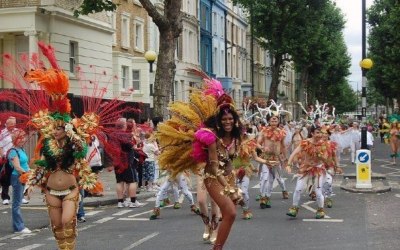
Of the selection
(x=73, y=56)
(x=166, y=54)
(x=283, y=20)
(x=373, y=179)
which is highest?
(x=283, y=20)

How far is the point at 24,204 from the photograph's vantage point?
47.8 ft

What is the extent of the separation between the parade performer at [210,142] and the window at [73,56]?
20.2 metres

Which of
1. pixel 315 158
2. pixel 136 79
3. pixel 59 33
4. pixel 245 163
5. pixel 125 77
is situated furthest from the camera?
pixel 136 79

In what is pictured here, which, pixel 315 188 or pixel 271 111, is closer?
pixel 315 188

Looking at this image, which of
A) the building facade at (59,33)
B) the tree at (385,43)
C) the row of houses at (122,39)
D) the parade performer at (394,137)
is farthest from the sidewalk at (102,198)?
the tree at (385,43)

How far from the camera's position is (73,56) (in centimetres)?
2881

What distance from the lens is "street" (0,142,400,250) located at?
31.5 feet

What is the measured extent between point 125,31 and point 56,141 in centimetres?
2874

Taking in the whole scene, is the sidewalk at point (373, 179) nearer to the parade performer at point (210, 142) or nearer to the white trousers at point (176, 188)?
the white trousers at point (176, 188)

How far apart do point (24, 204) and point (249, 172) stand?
5281mm

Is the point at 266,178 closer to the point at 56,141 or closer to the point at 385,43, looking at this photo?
the point at 56,141

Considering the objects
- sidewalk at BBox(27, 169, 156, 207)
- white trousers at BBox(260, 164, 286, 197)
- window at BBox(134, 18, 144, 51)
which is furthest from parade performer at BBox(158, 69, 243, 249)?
window at BBox(134, 18, 144, 51)

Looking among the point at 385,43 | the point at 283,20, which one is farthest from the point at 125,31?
the point at 385,43

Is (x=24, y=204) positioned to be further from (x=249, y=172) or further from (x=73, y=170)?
(x=73, y=170)
